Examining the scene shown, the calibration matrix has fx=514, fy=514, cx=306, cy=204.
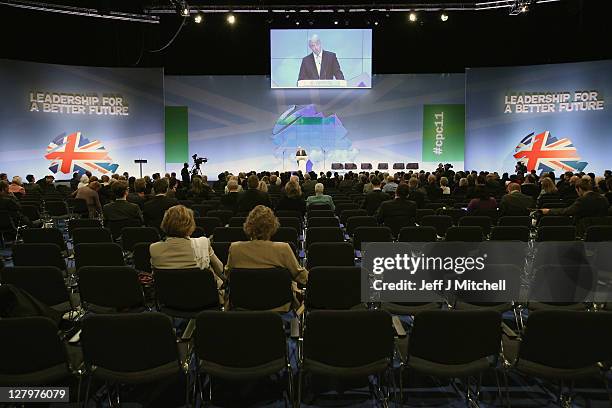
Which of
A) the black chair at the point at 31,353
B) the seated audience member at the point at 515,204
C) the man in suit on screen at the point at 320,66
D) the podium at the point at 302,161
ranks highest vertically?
the man in suit on screen at the point at 320,66

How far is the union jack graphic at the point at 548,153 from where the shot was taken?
18344 millimetres

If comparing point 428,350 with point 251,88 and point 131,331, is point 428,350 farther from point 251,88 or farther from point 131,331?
point 251,88

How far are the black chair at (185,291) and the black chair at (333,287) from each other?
2.53 feet

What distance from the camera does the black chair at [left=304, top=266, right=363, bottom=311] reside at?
3.97 meters

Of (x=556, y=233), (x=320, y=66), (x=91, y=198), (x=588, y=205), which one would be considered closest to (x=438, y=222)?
(x=556, y=233)

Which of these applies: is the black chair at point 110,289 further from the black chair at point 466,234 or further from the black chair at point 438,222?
the black chair at point 438,222

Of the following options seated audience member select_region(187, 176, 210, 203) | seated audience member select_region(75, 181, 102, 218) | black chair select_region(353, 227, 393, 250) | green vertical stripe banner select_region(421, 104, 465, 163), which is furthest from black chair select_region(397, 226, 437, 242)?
green vertical stripe banner select_region(421, 104, 465, 163)

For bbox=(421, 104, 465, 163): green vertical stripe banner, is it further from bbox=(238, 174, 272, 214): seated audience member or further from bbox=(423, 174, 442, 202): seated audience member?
bbox=(238, 174, 272, 214): seated audience member

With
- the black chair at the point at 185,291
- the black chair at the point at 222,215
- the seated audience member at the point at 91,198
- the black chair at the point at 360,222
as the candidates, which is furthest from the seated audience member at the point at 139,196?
the black chair at the point at 185,291

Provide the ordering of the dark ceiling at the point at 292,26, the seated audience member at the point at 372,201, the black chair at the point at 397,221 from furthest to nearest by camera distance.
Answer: the dark ceiling at the point at 292,26
the seated audience member at the point at 372,201
the black chair at the point at 397,221

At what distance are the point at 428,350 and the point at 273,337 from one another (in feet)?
3.10

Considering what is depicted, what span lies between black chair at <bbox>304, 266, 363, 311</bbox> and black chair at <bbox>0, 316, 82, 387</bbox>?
1763 mm

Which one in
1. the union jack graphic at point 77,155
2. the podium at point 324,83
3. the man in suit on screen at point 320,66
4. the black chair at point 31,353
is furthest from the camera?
the podium at point 324,83

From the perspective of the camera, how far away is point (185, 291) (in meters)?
3.99
